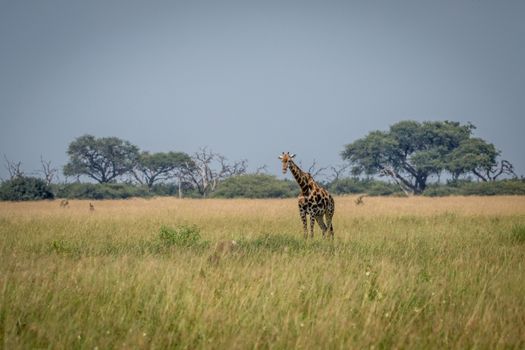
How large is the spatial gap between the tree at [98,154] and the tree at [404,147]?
28.4 metres

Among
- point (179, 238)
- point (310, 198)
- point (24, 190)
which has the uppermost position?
point (24, 190)

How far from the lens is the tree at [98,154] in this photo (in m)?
64.6

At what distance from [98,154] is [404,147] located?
131ft

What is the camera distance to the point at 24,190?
37562 millimetres

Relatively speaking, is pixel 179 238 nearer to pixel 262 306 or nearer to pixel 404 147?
pixel 262 306

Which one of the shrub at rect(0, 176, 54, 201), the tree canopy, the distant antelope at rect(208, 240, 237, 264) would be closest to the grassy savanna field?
the distant antelope at rect(208, 240, 237, 264)

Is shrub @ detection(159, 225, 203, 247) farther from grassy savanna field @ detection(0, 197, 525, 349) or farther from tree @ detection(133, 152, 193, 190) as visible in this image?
tree @ detection(133, 152, 193, 190)

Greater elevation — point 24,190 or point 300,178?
point 24,190

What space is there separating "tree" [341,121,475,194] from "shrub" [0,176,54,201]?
35676mm

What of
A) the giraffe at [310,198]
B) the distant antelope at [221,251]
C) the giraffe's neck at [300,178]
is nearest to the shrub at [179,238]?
the distant antelope at [221,251]

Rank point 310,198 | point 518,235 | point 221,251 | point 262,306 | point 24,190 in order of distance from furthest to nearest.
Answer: point 24,190
point 310,198
point 518,235
point 221,251
point 262,306

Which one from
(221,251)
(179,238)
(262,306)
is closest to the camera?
(262,306)

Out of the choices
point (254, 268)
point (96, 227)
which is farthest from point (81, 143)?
point (254, 268)

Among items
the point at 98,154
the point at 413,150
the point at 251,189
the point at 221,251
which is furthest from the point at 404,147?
the point at 221,251
